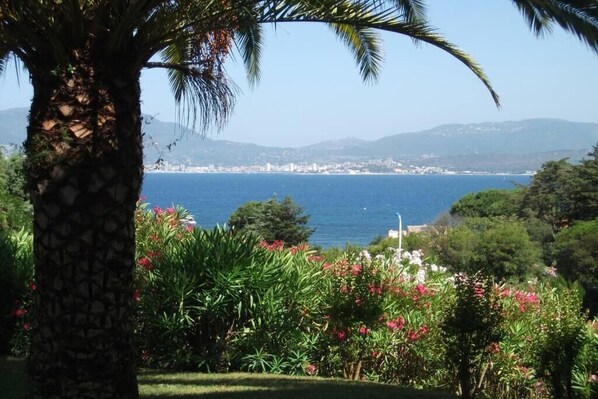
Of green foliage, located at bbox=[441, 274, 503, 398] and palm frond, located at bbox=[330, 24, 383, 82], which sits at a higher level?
palm frond, located at bbox=[330, 24, 383, 82]

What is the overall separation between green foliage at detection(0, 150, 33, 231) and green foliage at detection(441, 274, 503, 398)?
25.6 feet

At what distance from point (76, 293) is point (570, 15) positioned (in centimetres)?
403

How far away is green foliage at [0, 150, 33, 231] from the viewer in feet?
44.2

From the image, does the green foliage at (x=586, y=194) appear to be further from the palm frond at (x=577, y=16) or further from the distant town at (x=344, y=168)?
the distant town at (x=344, y=168)

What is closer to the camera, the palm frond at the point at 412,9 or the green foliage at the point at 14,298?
the palm frond at the point at 412,9

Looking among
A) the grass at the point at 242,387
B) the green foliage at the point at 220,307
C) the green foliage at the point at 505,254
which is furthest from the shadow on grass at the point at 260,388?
the green foliage at the point at 505,254

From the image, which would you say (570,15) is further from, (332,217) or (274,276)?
(332,217)

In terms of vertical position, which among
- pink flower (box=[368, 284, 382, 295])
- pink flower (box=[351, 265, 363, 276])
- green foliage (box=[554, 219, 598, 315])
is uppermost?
pink flower (box=[351, 265, 363, 276])

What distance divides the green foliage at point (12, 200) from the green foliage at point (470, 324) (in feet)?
25.6

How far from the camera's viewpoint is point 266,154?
178125 mm

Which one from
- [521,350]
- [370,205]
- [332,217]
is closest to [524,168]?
[370,205]

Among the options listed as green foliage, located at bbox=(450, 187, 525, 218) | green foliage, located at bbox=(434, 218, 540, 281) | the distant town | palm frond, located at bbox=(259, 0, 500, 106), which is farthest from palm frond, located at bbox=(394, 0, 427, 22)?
the distant town

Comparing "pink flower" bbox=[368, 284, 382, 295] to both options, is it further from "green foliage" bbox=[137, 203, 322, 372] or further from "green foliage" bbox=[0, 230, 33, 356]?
"green foliage" bbox=[0, 230, 33, 356]

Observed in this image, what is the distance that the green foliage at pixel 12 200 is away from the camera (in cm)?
1348
